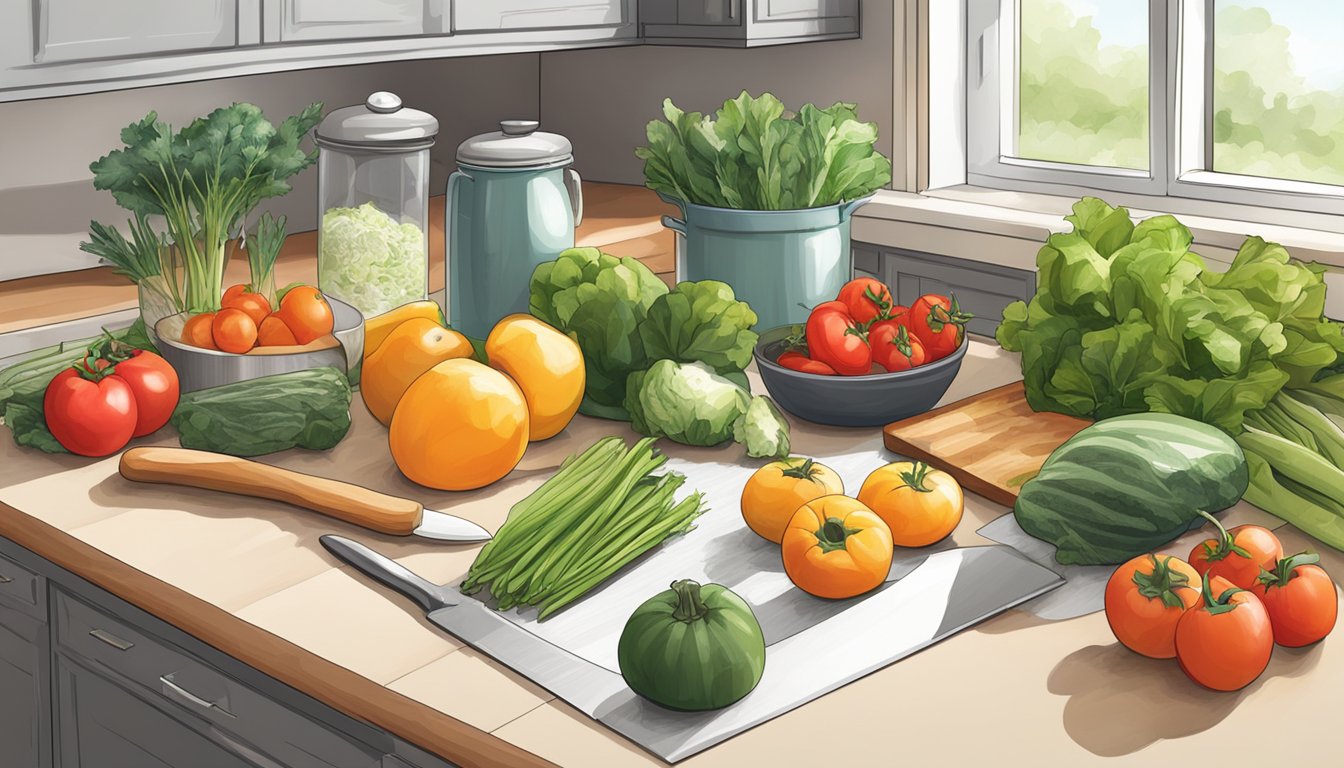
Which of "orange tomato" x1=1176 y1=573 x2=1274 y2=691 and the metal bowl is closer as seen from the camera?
"orange tomato" x1=1176 y1=573 x2=1274 y2=691

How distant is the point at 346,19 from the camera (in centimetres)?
223

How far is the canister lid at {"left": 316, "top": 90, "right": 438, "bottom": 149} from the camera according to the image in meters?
1.56

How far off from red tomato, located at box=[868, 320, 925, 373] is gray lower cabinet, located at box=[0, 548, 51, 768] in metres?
0.88

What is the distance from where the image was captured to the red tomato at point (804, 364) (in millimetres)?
1360

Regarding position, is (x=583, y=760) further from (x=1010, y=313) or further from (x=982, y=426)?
(x=1010, y=313)

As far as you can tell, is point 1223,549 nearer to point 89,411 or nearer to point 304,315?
point 304,315

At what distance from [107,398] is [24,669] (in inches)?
11.0

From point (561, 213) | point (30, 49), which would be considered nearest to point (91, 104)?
point (30, 49)

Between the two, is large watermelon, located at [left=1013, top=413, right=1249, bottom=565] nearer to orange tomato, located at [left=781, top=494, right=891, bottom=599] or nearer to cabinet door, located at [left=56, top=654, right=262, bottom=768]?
orange tomato, located at [left=781, top=494, right=891, bottom=599]

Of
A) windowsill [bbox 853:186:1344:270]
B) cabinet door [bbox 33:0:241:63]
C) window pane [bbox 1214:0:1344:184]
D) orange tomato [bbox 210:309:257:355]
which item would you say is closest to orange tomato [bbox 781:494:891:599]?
orange tomato [bbox 210:309:257:355]

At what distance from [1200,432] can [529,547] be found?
0.59m

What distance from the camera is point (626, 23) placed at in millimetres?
2748

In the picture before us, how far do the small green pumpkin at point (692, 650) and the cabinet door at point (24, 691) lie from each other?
2.24 feet

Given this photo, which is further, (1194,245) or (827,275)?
(1194,245)
